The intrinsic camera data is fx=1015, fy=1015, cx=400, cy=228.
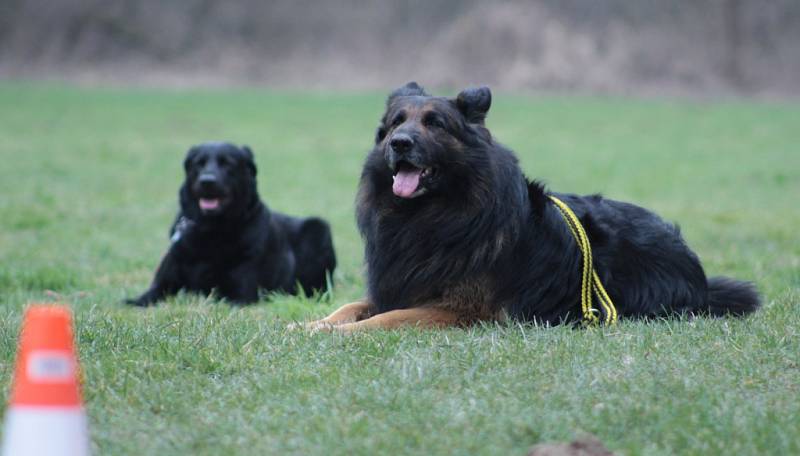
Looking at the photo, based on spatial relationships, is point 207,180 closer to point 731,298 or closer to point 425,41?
point 731,298

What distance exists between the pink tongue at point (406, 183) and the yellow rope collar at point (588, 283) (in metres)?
1.06

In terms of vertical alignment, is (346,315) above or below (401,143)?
below

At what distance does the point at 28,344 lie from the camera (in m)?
3.27

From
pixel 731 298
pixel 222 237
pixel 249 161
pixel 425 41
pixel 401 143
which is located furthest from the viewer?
pixel 425 41

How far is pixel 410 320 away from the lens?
20.5 feet

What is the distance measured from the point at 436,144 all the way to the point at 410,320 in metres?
1.10

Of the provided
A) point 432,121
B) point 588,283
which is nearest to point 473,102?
point 432,121

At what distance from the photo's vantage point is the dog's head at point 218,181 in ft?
30.3

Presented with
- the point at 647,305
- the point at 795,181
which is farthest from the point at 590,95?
the point at 647,305

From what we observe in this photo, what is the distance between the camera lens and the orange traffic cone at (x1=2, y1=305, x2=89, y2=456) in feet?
10.6

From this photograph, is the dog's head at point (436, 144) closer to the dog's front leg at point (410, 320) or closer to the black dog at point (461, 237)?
the black dog at point (461, 237)

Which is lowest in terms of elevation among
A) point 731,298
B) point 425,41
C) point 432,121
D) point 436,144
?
point 731,298

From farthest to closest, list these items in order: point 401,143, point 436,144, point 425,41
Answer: point 425,41, point 436,144, point 401,143

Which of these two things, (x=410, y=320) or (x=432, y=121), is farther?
(x=432, y=121)
